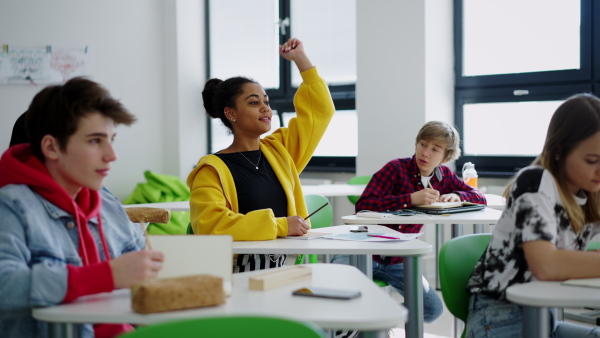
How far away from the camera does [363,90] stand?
207 inches

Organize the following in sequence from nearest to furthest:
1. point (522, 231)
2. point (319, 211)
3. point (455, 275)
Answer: point (522, 231) < point (455, 275) < point (319, 211)

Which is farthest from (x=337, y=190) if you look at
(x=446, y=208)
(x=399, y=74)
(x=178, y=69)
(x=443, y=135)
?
(x=178, y=69)

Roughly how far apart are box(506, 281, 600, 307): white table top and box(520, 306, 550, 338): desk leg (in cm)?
3

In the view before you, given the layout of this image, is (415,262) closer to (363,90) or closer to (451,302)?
(451,302)

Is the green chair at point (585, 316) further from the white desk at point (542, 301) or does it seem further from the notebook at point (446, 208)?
the white desk at point (542, 301)

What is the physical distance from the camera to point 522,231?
1757mm

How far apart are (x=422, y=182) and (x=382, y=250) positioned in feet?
4.92

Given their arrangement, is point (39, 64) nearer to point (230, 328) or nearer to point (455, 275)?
point (455, 275)

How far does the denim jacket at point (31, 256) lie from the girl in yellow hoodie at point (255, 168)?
805 millimetres

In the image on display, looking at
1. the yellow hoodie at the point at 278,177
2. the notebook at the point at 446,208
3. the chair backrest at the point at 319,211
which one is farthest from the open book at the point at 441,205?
the yellow hoodie at the point at 278,177

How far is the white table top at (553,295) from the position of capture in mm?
1502

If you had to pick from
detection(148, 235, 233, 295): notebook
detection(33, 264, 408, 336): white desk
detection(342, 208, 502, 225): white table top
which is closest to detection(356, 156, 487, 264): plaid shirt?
detection(342, 208, 502, 225): white table top

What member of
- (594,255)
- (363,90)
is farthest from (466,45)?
(594,255)

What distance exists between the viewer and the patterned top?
1753mm
